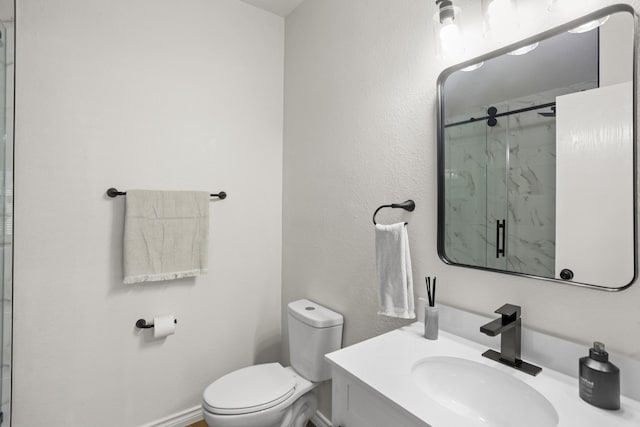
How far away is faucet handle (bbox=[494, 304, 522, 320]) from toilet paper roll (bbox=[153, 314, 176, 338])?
154 centimetres

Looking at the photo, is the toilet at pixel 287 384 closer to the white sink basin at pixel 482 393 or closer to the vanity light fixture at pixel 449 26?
the white sink basin at pixel 482 393

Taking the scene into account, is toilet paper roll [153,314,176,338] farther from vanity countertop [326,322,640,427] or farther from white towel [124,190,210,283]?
vanity countertop [326,322,640,427]

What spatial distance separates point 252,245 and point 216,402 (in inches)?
35.6

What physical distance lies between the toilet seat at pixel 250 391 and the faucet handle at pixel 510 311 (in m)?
1.05

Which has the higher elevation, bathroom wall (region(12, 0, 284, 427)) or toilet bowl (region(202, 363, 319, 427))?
bathroom wall (region(12, 0, 284, 427))

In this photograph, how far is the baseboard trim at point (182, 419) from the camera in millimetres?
1712

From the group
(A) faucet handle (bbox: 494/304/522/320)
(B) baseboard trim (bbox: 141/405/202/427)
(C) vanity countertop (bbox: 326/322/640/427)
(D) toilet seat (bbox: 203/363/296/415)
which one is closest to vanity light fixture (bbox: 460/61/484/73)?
A: (A) faucet handle (bbox: 494/304/522/320)

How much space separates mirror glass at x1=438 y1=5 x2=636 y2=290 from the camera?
79cm

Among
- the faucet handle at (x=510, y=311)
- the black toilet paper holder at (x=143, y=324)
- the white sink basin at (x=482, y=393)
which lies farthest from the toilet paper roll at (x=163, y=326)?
the faucet handle at (x=510, y=311)

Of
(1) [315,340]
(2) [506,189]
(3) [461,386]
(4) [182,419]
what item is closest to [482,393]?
(3) [461,386]

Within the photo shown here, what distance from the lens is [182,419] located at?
1.77m

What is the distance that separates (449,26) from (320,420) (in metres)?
1.99

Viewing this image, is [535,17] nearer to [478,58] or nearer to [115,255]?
[478,58]

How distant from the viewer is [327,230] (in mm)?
1757
